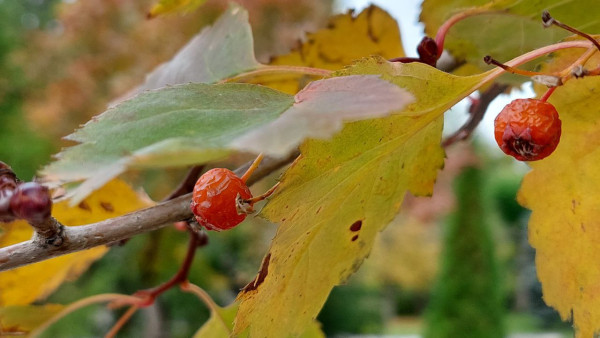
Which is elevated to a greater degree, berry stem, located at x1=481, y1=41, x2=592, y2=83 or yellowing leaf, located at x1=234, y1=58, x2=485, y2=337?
berry stem, located at x1=481, y1=41, x2=592, y2=83

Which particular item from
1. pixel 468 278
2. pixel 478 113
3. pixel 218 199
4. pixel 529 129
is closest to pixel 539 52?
pixel 529 129

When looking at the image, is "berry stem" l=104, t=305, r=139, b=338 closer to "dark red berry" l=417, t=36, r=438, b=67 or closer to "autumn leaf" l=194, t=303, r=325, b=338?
"autumn leaf" l=194, t=303, r=325, b=338

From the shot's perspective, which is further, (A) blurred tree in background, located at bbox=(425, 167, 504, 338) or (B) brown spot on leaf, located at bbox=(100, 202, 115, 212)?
(A) blurred tree in background, located at bbox=(425, 167, 504, 338)

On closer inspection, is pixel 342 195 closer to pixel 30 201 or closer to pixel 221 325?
pixel 30 201

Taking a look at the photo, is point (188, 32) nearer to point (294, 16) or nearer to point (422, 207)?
point (294, 16)

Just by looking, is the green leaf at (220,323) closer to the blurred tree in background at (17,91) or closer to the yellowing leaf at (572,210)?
the yellowing leaf at (572,210)

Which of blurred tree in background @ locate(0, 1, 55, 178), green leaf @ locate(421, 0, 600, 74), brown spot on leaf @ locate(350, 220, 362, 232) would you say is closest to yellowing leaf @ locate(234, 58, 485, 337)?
brown spot on leaf @ locate(350, 220, 362, 232)
